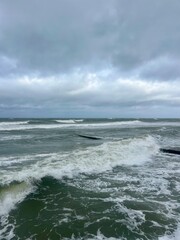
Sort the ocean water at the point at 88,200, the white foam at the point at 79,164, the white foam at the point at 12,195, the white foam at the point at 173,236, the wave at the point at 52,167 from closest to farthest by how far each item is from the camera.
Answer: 1. the white foam at the point at 173,236
2. the ocean water at the point at 88,200
3. the white foam at the point at 12,195
4. the wave at the point at 52,167
5. the white foam at the point at 79,164

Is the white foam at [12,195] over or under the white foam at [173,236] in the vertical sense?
over

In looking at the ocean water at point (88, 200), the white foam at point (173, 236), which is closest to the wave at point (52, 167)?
the ocean water at point (88, 200)

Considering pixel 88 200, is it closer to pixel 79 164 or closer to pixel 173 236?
pixel 173 236

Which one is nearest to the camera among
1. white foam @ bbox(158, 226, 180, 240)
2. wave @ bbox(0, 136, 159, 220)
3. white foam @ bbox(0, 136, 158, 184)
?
white foam @ bbox(158, 226, 180, 240)

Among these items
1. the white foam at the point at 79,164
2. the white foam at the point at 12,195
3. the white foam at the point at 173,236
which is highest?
the white foam at the point at 79,164

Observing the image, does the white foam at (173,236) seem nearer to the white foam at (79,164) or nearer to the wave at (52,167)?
the wave at (52,167)

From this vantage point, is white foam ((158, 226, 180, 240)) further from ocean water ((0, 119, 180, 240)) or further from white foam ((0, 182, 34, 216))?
white foam ((0, 182, 34, 216))

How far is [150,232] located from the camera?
584cm

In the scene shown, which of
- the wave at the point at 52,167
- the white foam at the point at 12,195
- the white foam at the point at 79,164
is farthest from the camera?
the white foam at the point at 79,164

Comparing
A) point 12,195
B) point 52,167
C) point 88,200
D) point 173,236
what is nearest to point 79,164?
point 52,167

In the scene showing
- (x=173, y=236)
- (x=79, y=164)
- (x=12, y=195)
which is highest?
(x=79, y=164)

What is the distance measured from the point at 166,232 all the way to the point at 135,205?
174cm

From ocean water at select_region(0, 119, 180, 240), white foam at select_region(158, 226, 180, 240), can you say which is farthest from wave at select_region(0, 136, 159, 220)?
white foam at select_region(158, 226, 180, 240)

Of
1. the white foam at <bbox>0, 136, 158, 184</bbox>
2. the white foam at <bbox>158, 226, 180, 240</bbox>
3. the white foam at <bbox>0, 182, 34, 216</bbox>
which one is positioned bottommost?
the white foam at <bbox>158, 226, 180, 240</bbox>
